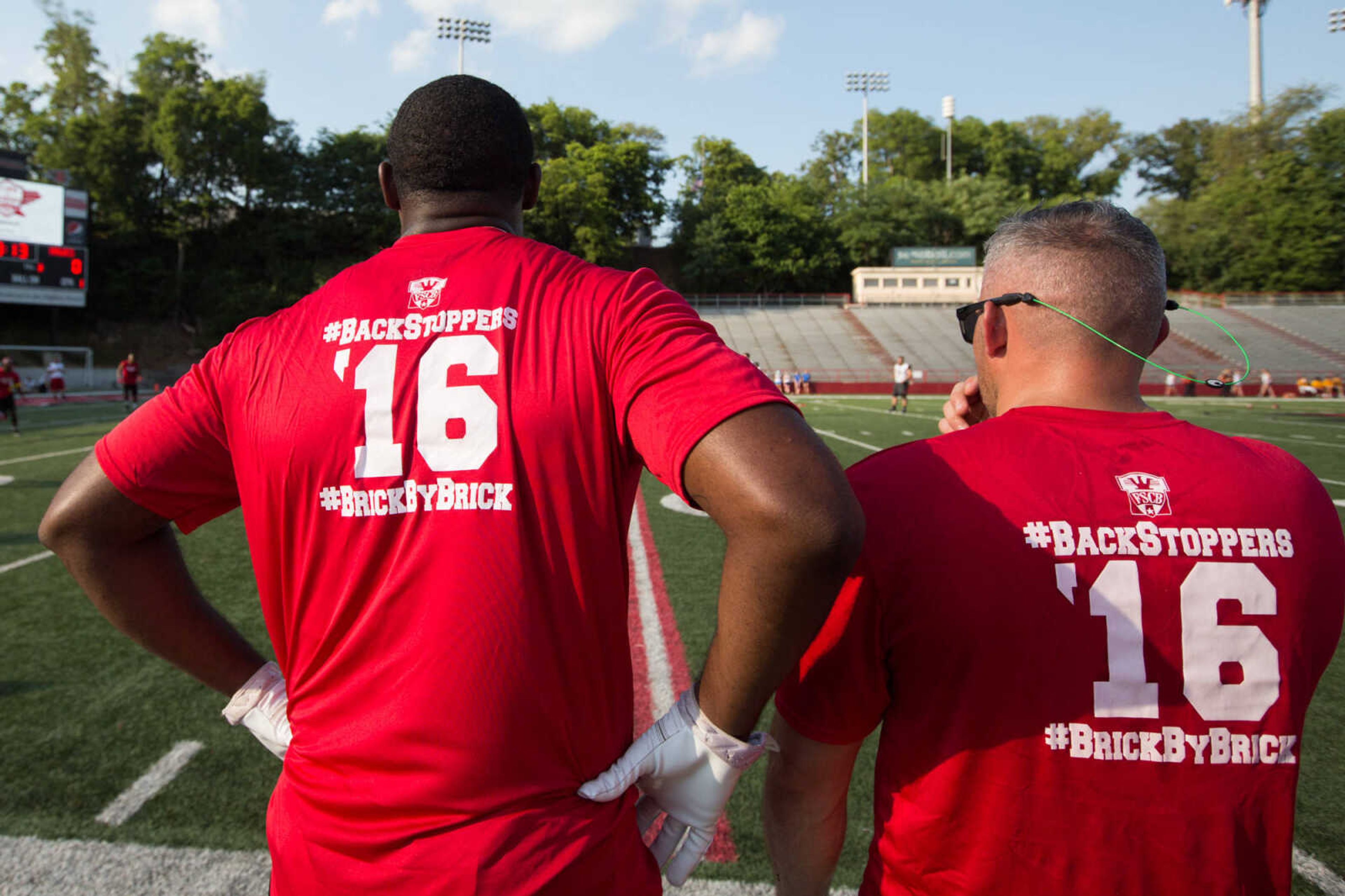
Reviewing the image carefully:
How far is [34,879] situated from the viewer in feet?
8.27

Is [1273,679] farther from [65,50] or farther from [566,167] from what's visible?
[65,50]

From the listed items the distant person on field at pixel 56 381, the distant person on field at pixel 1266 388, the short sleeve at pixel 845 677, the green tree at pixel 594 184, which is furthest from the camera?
the green tree at pixel 594 184

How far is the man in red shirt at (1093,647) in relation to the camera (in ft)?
4.07

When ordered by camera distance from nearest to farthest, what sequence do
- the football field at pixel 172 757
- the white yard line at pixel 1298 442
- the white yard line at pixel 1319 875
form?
the white yard line at pixel 1319 875
the football field at pixel 172 757
the white yard line at pixel 1298 442

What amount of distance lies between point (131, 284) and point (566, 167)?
2486 cm

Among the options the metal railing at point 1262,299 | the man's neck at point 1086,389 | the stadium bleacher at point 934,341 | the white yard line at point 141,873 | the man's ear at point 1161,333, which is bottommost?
the white yard line at point 141,873

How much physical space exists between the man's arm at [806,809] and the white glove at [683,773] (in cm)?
15

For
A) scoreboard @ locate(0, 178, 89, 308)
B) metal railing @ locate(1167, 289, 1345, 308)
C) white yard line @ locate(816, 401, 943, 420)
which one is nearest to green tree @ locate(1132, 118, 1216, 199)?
metal railing @ locate(1167, 289, 1345, 308)

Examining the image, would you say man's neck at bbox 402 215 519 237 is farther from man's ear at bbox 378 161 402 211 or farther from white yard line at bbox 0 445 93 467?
white yard line at bbox 0 445 93 467

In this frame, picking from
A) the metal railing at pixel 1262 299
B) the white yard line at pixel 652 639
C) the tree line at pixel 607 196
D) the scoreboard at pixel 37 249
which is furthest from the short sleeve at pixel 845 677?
the metal railing at pixel 1262 299

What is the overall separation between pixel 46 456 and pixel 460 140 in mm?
13420

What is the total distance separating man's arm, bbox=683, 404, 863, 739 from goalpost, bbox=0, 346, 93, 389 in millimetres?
37284

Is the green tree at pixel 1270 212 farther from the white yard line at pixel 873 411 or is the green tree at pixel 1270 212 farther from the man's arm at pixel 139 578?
the man's arm at pixel 139 578

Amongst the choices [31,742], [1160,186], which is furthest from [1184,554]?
[1160,186]
